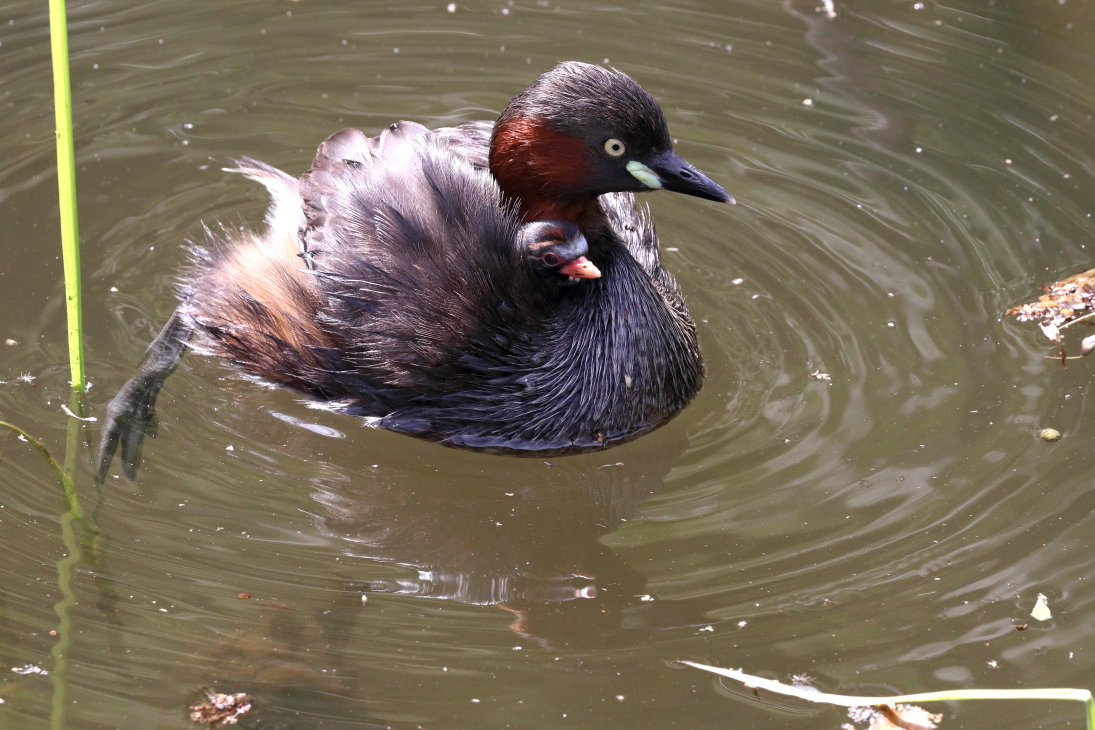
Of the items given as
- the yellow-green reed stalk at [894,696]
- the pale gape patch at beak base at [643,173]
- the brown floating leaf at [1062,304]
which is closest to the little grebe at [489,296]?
the pale gape patch at beak base at [643,173]

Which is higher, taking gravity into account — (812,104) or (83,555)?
(812,104)

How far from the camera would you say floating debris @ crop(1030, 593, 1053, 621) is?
137 inches

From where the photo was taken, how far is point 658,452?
4.25 metres

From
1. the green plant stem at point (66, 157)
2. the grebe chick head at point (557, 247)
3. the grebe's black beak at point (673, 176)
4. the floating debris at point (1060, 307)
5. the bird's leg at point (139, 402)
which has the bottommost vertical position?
the floating debris at point (1060, 307)

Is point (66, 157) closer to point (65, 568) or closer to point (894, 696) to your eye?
point (65, 568)

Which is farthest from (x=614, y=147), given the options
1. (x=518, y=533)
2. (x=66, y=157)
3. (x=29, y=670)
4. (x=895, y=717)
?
(x=29, y=670)

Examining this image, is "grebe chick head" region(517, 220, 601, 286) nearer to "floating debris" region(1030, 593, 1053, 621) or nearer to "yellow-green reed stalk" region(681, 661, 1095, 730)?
"yellow-green reed stalk" region(681, 661, 1095, 730)

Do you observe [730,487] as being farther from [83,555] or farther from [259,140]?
[259,140]

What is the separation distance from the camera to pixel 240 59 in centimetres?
648

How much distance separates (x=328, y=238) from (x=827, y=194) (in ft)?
8.03

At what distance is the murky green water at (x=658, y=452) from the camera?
10.9 feet

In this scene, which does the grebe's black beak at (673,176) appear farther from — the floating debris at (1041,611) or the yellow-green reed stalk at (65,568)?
the yellow-green reed stalk at (65,568)

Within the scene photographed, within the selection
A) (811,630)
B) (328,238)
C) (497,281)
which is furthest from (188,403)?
(811,630)

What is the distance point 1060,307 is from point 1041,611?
1637 mm
